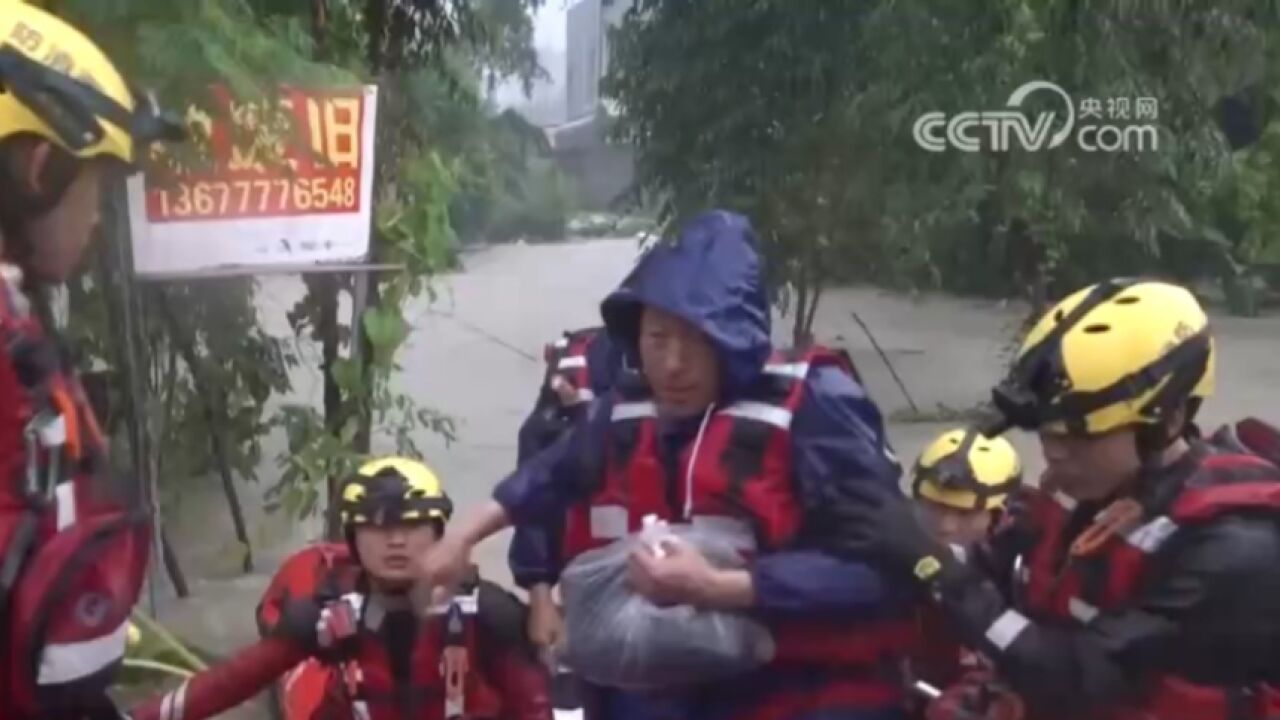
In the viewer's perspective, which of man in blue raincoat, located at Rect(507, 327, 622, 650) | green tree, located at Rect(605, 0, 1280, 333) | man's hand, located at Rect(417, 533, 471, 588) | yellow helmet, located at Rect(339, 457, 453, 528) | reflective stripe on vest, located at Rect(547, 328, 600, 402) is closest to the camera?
man's hand, located at Rect(417, 533, 471, 588)

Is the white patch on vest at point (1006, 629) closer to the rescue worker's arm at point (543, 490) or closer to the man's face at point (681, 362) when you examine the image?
the man's face at point (681, 362)

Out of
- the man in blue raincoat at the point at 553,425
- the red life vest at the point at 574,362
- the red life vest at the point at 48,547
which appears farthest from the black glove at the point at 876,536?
the red life vest at the point at 574,362

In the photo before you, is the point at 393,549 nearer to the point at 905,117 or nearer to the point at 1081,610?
the point at 1081,610

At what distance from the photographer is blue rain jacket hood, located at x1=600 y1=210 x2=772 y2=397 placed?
2855 millimetres

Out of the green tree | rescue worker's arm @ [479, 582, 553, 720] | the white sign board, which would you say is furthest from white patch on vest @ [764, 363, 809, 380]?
the green tree

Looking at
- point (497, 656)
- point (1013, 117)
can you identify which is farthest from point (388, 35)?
point (497, 656)

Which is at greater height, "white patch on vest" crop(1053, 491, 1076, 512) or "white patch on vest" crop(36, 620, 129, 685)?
"white patch on vest" crop(1053, 491, 1076, 512)

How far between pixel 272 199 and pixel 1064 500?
358 centimetres

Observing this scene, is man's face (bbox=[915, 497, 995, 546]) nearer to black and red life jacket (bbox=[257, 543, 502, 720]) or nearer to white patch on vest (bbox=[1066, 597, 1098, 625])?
black and red life jacket (bbox=[257, 543, 502, 720])

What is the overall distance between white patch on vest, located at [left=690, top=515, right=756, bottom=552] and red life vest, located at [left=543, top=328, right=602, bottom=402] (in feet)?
5.89

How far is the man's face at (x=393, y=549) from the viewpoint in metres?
4.01

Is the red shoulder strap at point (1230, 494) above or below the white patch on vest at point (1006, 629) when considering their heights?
above

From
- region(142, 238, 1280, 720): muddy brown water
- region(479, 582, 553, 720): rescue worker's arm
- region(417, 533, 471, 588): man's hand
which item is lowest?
region(142, 238, 1280, 720): muddy brown water

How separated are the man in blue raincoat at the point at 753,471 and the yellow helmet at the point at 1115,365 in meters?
0.26
